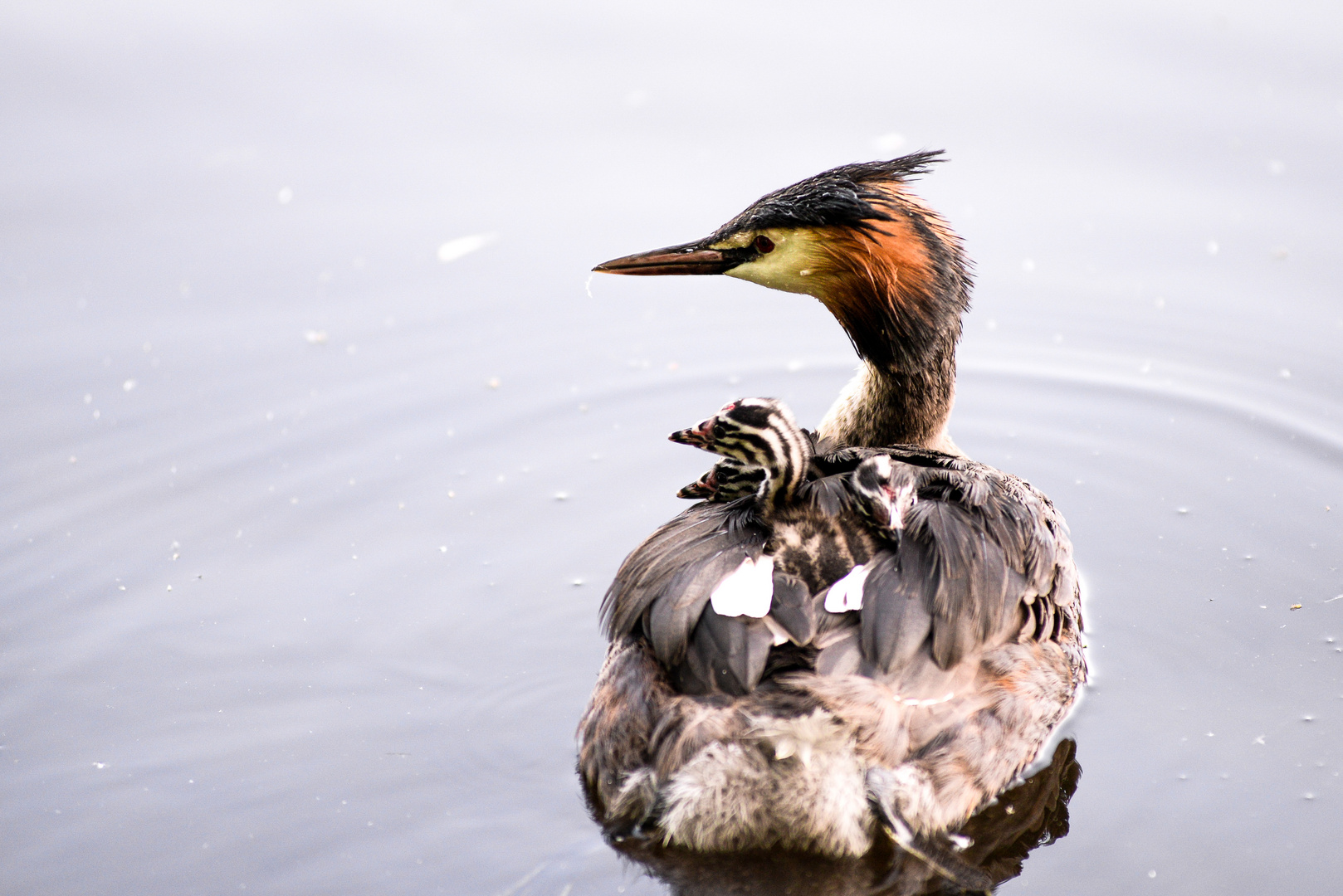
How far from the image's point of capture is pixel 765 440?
4109mm

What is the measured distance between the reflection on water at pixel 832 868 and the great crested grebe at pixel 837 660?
5 cm

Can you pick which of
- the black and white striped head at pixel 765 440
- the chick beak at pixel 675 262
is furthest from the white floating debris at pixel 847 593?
the chick beak at pixel 675 262

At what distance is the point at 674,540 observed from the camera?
13.7ft

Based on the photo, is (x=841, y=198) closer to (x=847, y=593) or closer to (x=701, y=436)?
(x=701, y=436)

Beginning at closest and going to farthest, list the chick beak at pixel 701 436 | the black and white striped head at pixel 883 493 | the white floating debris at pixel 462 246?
the black and white striped head at pixel 883 493 < the chick beak at pixel 701 436 < the white floating debris at pixel 462 246

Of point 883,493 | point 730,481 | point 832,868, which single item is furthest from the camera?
point 730,481

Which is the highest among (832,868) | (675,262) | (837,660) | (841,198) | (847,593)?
(841,198)

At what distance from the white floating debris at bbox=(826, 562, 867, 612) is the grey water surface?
0.85 meters

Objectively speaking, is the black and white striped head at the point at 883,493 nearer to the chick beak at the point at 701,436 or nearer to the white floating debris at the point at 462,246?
the chick beak at the point at 701,436

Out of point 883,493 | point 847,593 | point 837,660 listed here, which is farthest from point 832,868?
point 883,493

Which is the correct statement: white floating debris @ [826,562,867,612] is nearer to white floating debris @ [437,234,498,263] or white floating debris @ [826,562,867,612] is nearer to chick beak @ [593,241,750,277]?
chick beak @ [593,241,750,277]

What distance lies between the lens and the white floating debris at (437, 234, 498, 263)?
6.84m

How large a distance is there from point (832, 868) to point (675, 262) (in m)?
2.24

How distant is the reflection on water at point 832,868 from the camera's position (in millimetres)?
3686
